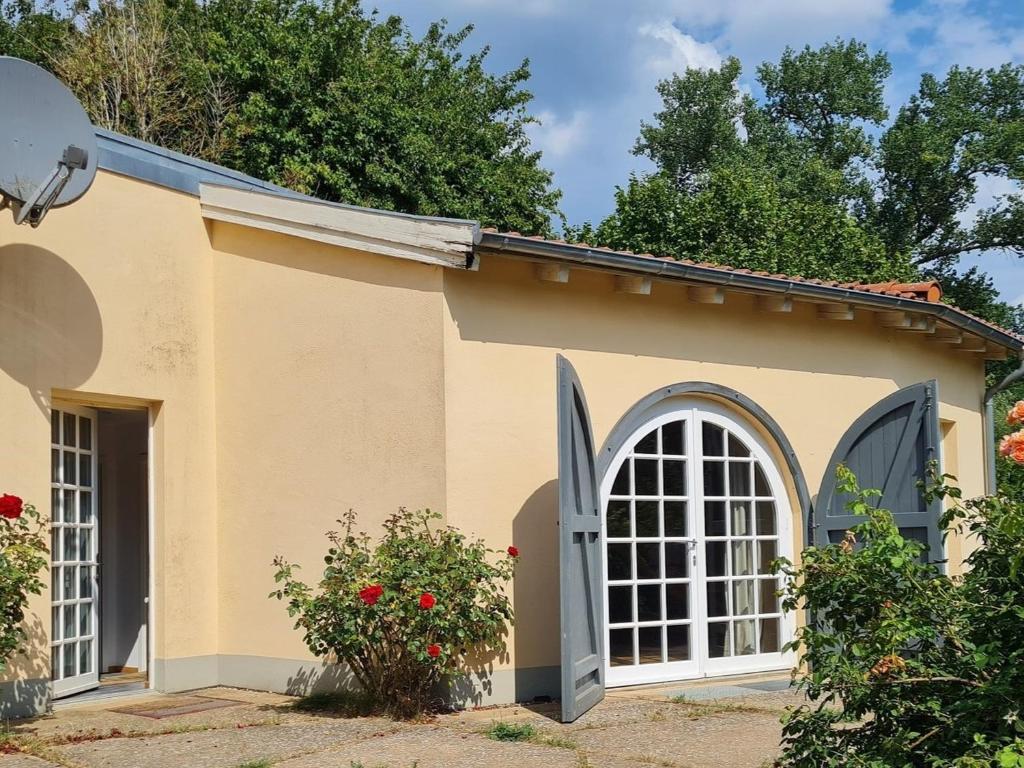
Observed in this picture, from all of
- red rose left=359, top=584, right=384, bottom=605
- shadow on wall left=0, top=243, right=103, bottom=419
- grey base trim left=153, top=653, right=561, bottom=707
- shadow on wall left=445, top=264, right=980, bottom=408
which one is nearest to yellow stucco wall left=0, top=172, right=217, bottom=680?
shadow on wall left=0, top=243, right=103, bottom=419

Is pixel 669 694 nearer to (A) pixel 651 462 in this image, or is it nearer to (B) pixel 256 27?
(A) pixel 651 462

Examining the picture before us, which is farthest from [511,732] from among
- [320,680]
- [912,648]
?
[912,648]

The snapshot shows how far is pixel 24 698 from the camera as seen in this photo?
7.27 m

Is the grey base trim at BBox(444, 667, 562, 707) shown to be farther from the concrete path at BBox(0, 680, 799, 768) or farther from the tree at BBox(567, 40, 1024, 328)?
the tree at BBox(567, 40, 1024, 328)

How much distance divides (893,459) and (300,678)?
503cm

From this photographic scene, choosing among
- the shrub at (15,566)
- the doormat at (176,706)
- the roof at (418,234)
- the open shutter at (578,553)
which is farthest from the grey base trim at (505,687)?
the roof at (418,234)

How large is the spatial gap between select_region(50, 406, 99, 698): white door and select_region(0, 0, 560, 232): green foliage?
11.4m

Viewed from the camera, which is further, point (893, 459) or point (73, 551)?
point (893, 459)

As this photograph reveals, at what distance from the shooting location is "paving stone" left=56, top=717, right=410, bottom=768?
6.07 metres

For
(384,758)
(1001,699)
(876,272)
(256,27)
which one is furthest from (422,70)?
(1001,699)

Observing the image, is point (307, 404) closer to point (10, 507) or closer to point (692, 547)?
point (10, 507)

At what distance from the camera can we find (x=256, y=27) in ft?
68.9

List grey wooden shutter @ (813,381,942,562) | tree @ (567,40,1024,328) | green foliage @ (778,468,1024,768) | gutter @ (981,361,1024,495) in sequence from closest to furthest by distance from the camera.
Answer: green foliage @ (778,468,1024,768), grey wooden shutter @ (813,381,942,562), gutter @ (981,361,1024,495), tree @ (567,40,1024,328)

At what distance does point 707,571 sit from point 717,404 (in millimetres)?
1332
